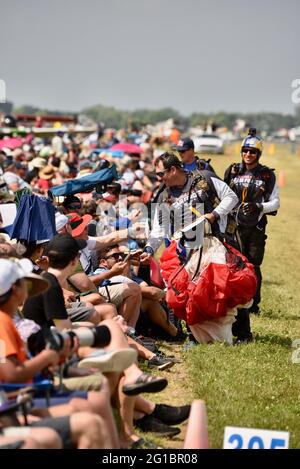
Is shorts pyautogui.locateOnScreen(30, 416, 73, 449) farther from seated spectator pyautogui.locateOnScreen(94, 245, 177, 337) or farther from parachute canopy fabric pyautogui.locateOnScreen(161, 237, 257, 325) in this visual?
parachute canopy fabric pyautogui.locateOnScreen(161, 237, 257, 325)

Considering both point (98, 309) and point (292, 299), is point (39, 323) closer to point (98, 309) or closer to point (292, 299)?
point (98, 309)

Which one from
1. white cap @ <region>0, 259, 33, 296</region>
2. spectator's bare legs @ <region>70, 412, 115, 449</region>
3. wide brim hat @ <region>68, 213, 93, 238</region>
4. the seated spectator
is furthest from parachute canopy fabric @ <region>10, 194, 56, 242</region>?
spectator's bare legs @ <region>70, 412, 115, 449</region>

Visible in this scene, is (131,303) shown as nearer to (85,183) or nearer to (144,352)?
(144,352)

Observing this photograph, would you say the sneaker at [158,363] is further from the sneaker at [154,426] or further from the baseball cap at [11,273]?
the baseball cap at [11,273]

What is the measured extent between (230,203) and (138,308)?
153cm

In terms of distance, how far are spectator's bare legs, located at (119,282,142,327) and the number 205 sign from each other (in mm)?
3721

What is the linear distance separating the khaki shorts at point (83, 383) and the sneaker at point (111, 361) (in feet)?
0.95

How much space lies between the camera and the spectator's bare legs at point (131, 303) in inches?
360

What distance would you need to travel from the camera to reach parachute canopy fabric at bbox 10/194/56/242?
8.38m

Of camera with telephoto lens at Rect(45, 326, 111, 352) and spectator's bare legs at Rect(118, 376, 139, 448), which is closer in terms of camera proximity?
camera with telephoto lens at Rect(45, 326, 111, 352)

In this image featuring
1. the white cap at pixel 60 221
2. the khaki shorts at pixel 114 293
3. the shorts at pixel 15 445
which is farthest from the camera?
the khaki shorts at pixel 114 293

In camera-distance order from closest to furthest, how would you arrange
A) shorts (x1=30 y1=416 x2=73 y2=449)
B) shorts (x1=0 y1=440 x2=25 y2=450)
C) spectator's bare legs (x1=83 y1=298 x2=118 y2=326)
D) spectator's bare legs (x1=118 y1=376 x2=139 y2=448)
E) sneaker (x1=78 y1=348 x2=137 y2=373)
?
shorts (x1=0 y1=440 x2=25 y2=450) < shorts (x1=30 y1=416 x2=73 y2=449) < sneaker (x1=78 y1=348 x2=137 y2=373) < spectator's bare legs (x1=118 y1=376 x2=139 y2=448) < spectator's bare legs (x1=83 y1=298 x2=118 y2=326)

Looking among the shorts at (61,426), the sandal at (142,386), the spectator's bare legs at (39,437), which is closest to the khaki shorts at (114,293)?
the sandal at (142,386)
